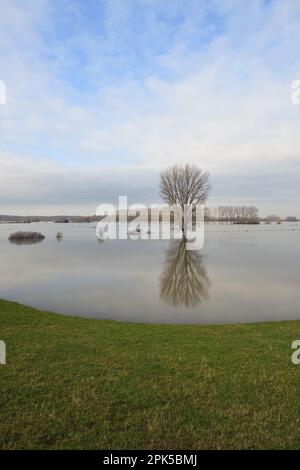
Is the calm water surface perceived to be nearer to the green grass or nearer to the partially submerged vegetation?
the green grass

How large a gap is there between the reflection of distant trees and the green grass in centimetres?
459

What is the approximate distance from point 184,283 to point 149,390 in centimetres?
1073

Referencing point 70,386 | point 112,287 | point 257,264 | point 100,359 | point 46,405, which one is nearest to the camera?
point 46,405

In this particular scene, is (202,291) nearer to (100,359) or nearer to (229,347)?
(229,347)

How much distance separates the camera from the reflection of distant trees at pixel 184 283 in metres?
12.0

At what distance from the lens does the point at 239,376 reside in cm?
495

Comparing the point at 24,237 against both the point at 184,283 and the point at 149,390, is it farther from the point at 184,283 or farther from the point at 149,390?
the point at 149,390

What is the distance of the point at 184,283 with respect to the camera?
15055 millimetres

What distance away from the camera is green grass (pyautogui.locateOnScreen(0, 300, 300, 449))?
344 cm

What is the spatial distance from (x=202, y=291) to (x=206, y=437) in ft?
32.2

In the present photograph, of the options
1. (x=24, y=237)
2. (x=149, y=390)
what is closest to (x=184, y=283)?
(x=149, y=390)

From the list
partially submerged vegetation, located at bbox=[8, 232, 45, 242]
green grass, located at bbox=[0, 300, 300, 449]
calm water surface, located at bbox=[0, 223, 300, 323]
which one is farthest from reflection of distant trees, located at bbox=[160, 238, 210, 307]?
partially submerged vegetation, located at bbox=[8, 232, 45, 242]

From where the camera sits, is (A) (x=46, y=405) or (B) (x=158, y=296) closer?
(A) (x=46, y=405)

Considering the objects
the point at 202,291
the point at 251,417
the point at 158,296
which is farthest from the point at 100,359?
the point at 202,291
